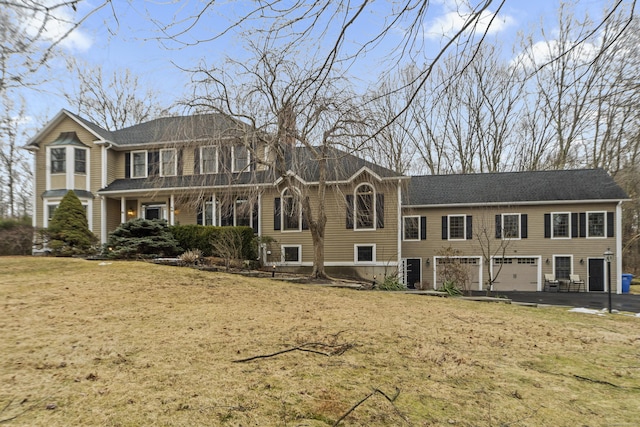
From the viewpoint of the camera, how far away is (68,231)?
13234 millimetres

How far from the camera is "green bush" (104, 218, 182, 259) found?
12.5 meters

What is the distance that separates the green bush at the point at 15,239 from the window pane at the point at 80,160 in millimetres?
3830

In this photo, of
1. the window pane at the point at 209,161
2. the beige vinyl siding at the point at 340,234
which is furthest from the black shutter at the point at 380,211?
the window pane at the point at 209,161

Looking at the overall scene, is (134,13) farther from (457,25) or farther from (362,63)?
(457,25)

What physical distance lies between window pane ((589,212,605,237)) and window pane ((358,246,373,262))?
11.4 metres

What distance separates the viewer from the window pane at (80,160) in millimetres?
16375

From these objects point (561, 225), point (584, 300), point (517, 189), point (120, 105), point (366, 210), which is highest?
point (120, 105)

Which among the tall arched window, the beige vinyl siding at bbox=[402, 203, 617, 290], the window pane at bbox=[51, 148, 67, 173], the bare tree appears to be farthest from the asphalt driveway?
the bare tree

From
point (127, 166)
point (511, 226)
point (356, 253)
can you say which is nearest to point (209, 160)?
point (356, 253)

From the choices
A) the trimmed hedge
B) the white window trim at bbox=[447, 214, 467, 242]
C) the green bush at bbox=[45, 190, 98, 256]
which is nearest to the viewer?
the green bush at bbox=[45, 190, 98, 256]

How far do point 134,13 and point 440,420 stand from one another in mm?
3633

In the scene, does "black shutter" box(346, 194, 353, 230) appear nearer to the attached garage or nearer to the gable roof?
the gable roof

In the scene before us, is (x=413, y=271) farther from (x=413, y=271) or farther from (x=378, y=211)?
(x=378, y=211)

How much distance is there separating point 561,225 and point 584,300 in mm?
4716
